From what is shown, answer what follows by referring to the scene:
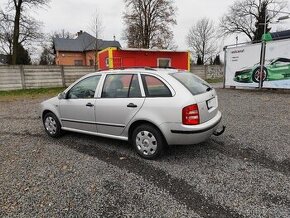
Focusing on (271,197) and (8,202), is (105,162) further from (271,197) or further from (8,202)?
(271,197)

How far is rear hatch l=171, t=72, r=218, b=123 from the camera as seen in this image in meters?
3.73

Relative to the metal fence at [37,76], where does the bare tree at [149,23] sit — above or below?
above

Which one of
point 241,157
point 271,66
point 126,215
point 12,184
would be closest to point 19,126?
point 12,184

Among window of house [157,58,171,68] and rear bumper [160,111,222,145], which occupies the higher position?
window of house [157,58,171,68]

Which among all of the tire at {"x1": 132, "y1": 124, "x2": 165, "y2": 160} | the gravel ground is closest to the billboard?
the gravel ground

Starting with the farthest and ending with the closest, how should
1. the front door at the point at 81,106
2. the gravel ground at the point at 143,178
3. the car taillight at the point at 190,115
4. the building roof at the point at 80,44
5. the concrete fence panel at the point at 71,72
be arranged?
the building roof at the point at 80,44 < the concrete fence panel at the point at 71,72 < the front door at the point at 81,106 < the car taillight at the point at 190,115 < the gravel ground at the point at 143,178

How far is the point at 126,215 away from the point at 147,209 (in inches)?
10.4

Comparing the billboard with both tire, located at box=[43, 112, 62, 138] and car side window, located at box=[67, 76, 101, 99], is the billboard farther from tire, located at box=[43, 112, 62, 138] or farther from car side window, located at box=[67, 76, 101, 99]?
tire, located at box=[43, 112, 62, 138]

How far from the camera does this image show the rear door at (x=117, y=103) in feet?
13.2

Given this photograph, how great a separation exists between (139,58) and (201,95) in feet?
37.4

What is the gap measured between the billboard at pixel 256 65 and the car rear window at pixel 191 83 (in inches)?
421

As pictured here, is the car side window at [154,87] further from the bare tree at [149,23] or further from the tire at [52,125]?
the bare tree at [149,23]

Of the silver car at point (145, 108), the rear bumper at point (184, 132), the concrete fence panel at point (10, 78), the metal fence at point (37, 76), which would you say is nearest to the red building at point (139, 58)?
the metal fence at point (37, 76)

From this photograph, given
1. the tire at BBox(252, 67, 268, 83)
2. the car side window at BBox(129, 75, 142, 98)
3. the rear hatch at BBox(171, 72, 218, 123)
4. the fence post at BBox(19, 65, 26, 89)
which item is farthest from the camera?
the fence post at BBox(19, 65, 26, 89)
